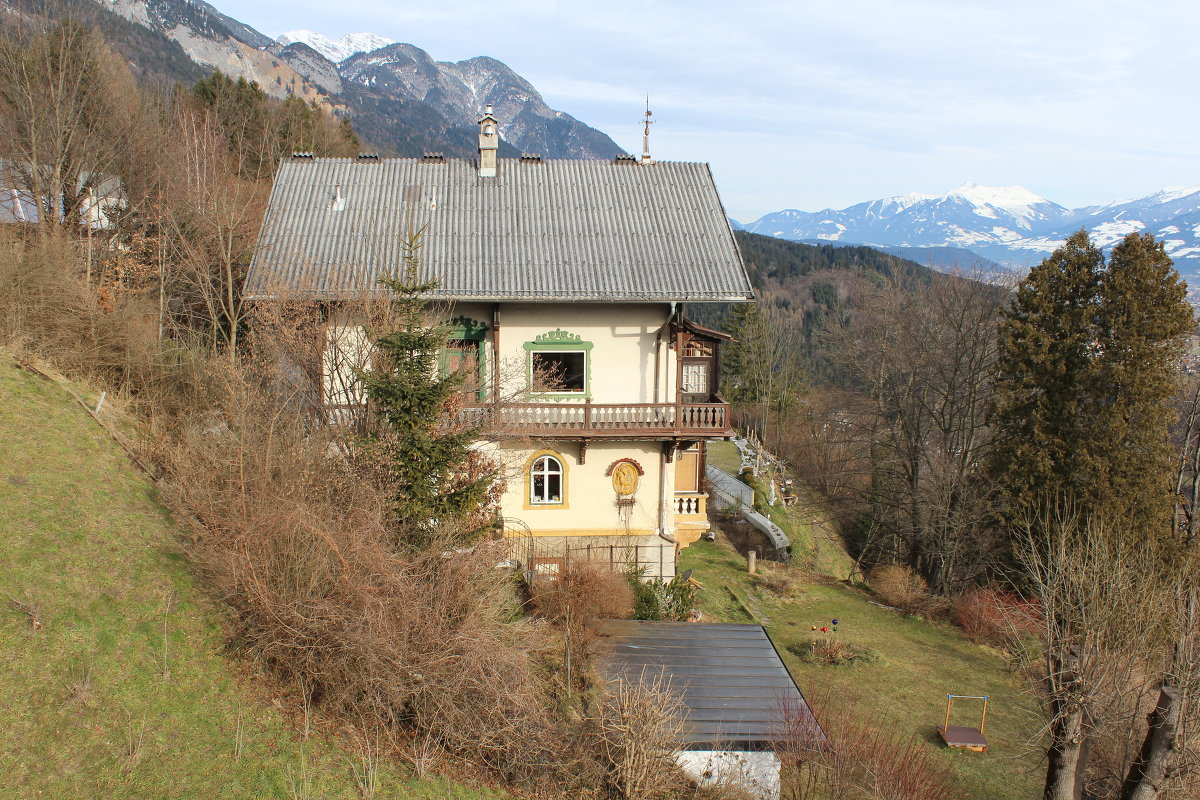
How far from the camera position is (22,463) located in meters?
12.6

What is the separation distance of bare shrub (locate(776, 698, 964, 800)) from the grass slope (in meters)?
4.56

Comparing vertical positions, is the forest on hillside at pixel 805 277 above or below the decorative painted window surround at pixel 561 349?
above

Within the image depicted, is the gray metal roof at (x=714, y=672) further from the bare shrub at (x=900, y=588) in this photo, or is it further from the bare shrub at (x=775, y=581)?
the bare shrub at (x=900, y=588)

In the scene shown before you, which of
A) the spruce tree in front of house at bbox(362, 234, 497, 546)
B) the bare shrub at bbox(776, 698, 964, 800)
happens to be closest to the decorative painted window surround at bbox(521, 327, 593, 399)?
the spruce tree in front of house at bbox(362, 234, 497, 546)

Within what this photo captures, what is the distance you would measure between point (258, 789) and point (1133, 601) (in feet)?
42.5

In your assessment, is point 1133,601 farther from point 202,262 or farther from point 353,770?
point 202,262

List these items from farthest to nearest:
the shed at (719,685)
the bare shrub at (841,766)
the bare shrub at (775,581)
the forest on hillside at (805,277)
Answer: the forest on hillside at (805,277) → the bare shrub at (775,581) → the shed at (719,685) → the bare shrub at (841,766)

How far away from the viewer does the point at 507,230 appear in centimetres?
1977

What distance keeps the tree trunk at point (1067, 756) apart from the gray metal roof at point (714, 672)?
375 centimetres

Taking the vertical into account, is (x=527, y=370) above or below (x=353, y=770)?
above

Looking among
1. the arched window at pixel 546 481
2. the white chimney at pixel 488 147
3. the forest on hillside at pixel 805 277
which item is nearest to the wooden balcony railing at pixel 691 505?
the arched window at pixel 546 481

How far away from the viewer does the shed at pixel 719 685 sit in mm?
11266

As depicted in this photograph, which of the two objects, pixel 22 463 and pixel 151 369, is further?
pixel 151 369

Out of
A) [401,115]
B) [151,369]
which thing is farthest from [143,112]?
[401,115]
